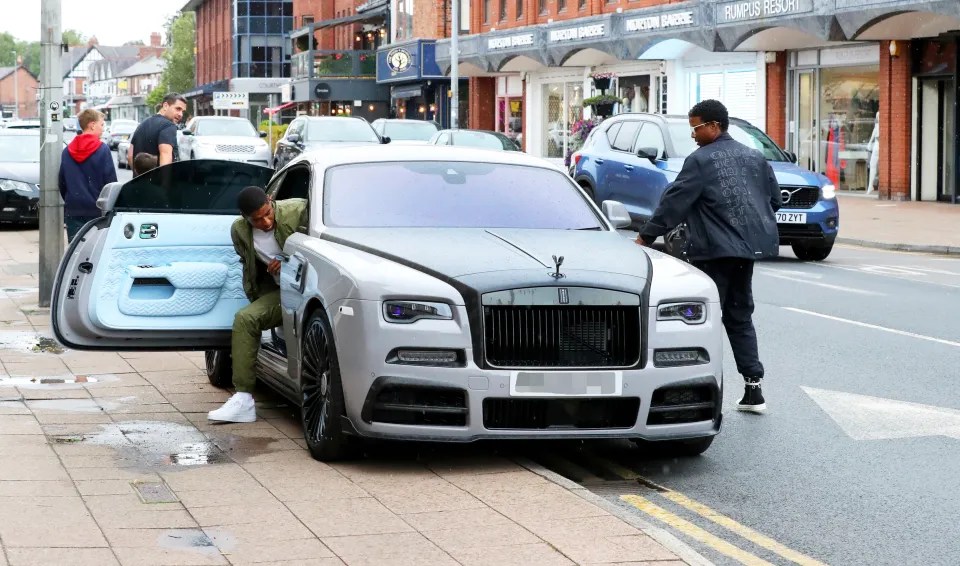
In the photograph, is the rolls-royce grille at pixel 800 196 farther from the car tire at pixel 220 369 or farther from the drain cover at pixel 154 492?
the drain cover at pixel 154 492

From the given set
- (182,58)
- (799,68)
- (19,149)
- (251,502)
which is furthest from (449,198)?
(182,58)

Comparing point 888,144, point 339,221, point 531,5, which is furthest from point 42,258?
point 531,5

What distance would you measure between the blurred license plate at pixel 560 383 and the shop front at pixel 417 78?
2019 inches

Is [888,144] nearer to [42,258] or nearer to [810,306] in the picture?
[810,306]

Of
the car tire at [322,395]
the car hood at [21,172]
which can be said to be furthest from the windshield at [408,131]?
the car tire at [322,395]

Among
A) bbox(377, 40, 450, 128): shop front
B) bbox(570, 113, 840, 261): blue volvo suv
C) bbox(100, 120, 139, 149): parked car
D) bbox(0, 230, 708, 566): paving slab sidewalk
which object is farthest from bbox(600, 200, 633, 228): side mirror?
bbox(100, 120, 139, 149): parked car

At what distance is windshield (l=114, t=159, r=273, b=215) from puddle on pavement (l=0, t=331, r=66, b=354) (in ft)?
7.38

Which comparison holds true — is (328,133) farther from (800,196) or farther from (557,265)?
(557,265)

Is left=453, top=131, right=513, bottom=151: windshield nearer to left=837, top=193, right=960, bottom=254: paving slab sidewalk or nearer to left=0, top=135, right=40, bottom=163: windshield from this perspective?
left=837, top=193, right=960, bottom=254: paving slab sidewalk

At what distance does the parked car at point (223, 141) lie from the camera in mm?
35938

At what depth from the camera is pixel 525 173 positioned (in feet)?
28.8

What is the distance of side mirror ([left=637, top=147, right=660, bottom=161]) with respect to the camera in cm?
1984

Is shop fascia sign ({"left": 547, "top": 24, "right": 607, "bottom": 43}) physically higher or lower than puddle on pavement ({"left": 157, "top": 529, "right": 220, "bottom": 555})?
higher

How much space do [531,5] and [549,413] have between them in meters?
44.1
